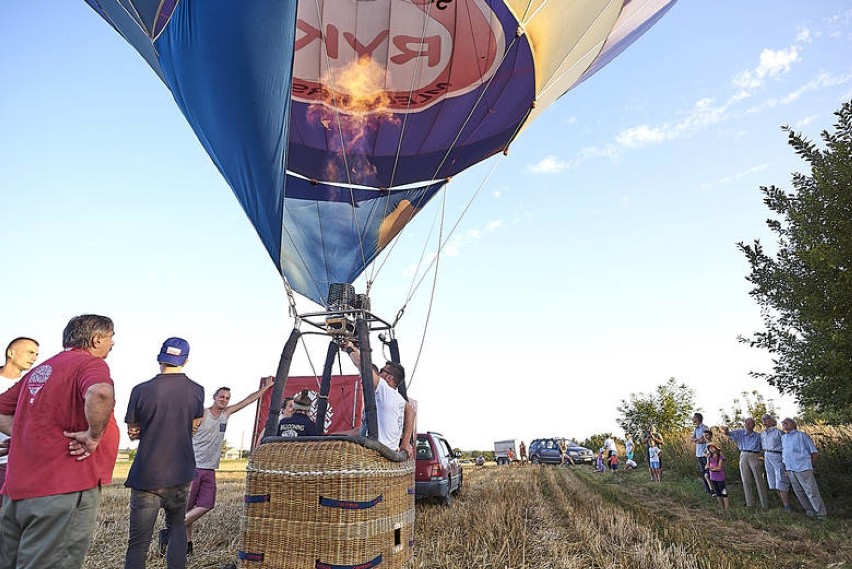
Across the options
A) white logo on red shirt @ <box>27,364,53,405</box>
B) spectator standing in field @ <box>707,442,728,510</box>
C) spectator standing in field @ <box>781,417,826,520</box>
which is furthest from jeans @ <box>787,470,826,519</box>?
white logo on red shirt @ <box>27,364,53,405</box>

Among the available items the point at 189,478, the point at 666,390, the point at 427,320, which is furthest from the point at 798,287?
the point at 666,390

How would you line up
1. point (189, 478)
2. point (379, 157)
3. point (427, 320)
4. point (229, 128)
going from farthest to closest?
1. point (379, 157)
2. point (427, 320)
3. point (229, 128)
4. point (189, 478)

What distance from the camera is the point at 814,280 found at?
754 cm

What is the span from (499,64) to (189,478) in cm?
545

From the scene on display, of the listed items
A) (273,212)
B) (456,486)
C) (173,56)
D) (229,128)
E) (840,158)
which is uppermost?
(840,158)

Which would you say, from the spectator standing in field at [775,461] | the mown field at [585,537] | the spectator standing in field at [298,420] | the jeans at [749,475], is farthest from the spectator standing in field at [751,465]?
the spectator standing in field at [298,420]

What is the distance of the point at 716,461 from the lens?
909 cm

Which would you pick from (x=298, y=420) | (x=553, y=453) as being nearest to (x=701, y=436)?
(x=298, y=420)

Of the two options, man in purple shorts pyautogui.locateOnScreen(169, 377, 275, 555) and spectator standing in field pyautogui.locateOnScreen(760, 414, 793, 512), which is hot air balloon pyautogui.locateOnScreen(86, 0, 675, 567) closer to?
man in purple shorts pyautogui.locateOnScreen(169, 377, 275, 555)

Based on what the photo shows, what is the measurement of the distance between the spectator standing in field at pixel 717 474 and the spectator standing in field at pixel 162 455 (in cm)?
857

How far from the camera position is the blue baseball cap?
3818mm

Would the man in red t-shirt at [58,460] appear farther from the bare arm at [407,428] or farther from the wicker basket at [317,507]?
the bare arm at [407,428]

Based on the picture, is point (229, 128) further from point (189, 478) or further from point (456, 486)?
point (456, 486)

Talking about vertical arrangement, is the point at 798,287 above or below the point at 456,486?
above
